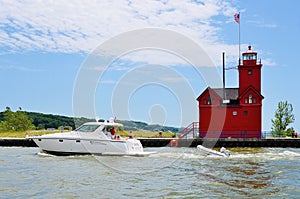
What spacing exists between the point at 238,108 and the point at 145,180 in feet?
97.0

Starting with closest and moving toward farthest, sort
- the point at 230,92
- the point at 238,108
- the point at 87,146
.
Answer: the point at 87,146 → the point at 238,108 → the point at 230,92

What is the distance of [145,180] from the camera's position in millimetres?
13758

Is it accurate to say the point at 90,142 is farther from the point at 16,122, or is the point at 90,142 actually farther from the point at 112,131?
the point at 16,122

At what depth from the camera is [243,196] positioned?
10867 mm

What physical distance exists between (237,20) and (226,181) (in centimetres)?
3576

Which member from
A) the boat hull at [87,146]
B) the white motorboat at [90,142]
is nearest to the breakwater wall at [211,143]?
the white motorboat at [90,142]

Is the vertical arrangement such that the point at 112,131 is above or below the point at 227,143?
above

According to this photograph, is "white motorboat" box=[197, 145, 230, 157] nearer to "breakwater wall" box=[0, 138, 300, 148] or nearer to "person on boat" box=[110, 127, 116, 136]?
"person on boat" box=[110, 127, 116, 136]

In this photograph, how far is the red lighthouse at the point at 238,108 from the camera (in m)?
41.0

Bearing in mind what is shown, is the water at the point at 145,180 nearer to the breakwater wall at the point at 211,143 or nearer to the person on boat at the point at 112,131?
the person on boat at the point at 112,131

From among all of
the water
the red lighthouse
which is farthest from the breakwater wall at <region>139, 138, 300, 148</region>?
the water

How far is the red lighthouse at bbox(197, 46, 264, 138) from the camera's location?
41031mm

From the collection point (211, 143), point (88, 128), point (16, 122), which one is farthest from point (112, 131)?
point (16, 122)

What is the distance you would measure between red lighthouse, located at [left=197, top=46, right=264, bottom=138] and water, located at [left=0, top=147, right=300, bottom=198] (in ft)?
73.0
